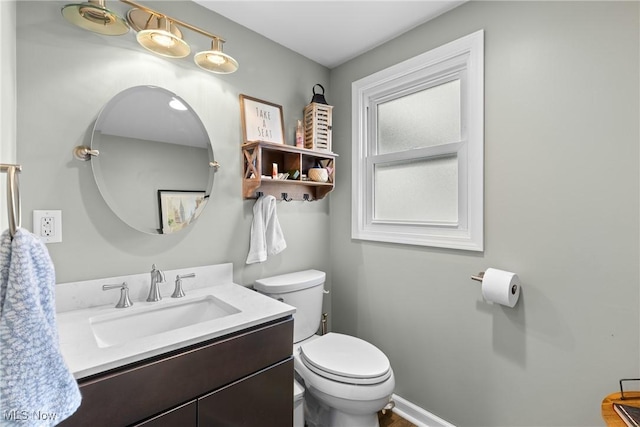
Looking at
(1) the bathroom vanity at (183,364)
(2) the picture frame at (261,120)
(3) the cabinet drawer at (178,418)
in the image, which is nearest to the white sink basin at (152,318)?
(1) the bathroom vanity at (183,364)

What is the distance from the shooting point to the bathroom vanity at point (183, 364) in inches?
32.6

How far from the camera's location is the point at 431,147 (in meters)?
1.74

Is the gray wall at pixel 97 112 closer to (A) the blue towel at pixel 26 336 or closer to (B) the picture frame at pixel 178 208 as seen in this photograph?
(B) the picture frame at pixel 178 208

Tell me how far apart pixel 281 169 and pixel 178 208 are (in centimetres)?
68

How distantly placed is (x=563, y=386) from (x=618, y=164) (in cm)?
95

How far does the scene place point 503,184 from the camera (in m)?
1.43

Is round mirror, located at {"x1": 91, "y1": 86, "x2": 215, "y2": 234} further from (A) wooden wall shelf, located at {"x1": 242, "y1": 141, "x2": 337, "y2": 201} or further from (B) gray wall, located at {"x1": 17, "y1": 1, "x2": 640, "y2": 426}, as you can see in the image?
(A) wooden wall shelf, located at {"x1": 242, "y1": 141, "x2": 337, "y2": 201}

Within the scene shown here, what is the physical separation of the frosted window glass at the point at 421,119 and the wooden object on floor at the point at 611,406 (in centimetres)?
126

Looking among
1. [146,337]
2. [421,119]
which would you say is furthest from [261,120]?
[146,337]

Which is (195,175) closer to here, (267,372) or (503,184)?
(267,372)

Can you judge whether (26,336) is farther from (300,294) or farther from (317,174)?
(317,174)

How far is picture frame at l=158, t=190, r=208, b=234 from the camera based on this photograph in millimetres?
1415

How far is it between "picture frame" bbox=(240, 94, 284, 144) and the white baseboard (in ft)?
5.94

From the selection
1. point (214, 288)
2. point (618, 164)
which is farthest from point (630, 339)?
point (214, 288)
